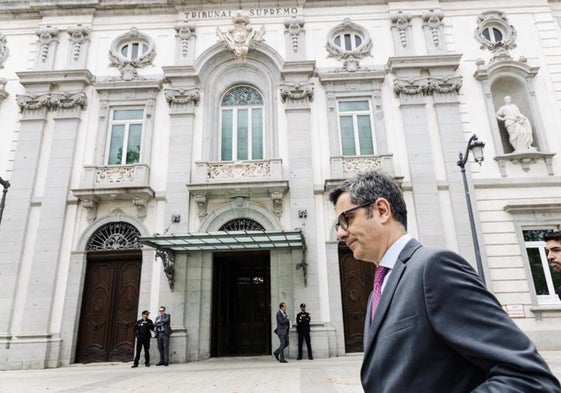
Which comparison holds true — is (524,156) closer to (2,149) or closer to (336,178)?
(336,178)

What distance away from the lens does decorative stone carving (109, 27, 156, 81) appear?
16.4 metres

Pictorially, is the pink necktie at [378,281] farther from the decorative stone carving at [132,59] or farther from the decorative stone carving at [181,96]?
the decorative stone carving at [132,59]

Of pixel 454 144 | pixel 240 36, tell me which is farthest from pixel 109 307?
pixel 454 144

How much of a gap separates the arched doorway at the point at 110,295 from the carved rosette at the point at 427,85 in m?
12.1

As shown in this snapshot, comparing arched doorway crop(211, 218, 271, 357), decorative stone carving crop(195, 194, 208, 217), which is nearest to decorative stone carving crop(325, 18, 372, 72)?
arched doorway crop(211, 218, 271, 357)

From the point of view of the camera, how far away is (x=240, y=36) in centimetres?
1642

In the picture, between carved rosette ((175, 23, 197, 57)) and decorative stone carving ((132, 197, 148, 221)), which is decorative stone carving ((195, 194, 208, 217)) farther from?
carved rosette ((175, 23, 197, 57))

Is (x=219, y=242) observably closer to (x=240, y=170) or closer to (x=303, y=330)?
(x=240, y=170)

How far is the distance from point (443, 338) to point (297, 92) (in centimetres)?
1511

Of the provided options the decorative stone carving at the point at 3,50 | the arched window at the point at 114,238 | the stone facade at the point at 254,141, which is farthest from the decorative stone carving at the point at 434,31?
the decorative stone carving at the point at 3,50

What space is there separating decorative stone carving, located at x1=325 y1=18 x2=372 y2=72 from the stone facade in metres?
0.09

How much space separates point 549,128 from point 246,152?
1233 cm

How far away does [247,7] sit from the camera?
1727cm

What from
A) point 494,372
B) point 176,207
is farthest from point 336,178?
point 494,372
